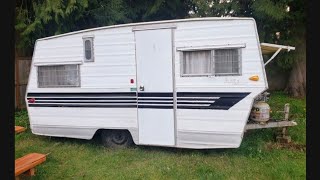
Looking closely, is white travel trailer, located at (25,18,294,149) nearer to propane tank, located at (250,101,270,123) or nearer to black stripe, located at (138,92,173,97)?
black stripe, located at (138,92,173,97)

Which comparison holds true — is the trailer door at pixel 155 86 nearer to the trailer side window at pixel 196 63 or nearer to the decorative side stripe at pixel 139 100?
the decorative side stripe at pixel 139 100

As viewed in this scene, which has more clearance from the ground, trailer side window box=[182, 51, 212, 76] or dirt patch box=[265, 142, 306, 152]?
trailer side window box=[182, 51, 212, 76]

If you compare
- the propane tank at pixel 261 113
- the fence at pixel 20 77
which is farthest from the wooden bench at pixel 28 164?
the fence at pixel 20 77

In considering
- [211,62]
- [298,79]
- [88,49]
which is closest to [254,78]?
[211,62]

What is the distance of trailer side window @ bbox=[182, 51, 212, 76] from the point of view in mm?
6059

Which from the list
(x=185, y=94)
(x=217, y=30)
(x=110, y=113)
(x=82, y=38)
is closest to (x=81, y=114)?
(x=110, y=113)

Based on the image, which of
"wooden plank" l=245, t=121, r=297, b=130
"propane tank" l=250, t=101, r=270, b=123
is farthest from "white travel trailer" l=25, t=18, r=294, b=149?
"propane tank" l=250, t=101, r=270, b=123

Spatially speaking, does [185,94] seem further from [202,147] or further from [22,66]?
[22,66]

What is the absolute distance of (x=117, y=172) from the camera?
5758 mm

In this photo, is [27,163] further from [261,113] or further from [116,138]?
[261,113]

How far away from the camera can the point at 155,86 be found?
6340mm

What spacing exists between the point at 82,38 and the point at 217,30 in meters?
2.93

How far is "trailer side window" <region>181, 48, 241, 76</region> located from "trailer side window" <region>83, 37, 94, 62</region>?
2057 mm

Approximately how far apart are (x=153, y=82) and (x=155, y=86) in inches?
3.6
